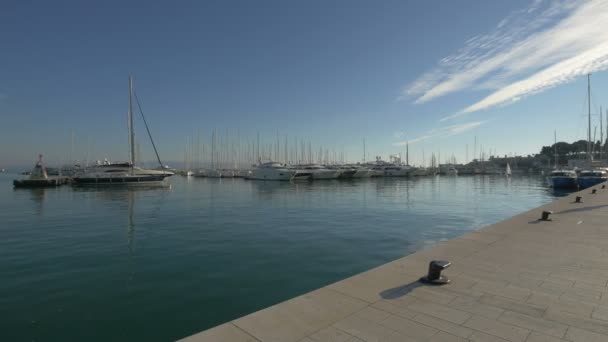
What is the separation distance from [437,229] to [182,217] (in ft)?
55.0

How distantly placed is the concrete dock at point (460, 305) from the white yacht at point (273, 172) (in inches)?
3107

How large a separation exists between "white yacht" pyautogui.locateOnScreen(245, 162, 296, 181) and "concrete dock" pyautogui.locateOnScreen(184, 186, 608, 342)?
78.9 metres

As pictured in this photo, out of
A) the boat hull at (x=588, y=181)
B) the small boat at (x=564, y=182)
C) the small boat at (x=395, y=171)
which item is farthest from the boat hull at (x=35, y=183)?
the boat hull at (x=588, y=181)

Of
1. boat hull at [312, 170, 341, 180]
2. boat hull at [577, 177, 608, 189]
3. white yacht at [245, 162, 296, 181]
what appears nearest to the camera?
boat hull at [577, 177, 608, 189]

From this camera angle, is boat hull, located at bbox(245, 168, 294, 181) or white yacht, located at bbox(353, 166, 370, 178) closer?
boat hull, located at bbox(245, 168, 294, 181)

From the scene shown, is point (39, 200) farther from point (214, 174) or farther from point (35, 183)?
point (214, 174)

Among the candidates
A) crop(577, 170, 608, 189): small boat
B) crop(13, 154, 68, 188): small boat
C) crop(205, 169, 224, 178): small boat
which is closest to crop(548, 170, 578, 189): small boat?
crop(577, 170, 608, 189): small boat

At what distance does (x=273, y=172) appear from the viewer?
89.9 meters

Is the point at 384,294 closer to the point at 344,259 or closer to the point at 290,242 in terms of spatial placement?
the point at 344,259

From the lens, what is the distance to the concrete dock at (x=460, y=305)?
4223 millimetres

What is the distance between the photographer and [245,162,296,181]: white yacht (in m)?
87.0

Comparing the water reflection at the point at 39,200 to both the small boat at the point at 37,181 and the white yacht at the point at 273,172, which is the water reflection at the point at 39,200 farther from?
the white yacht at the point at 273,172

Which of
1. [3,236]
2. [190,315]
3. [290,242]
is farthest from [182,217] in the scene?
[190,315]

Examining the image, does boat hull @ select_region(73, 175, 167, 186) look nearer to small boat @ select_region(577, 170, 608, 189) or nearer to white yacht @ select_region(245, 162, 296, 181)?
white yacht @ select_region(245, 162, 296, 181)
